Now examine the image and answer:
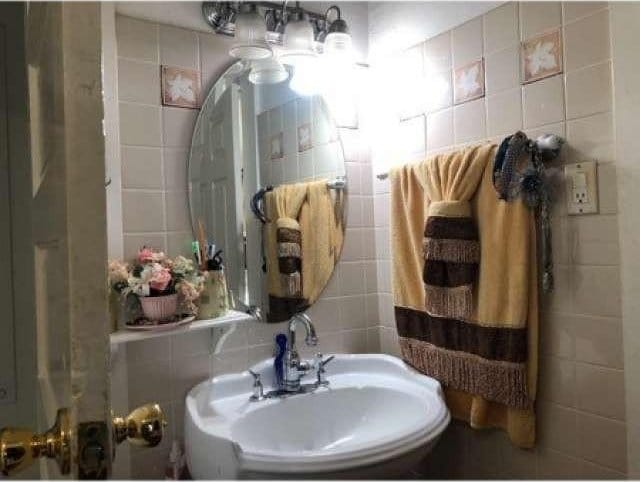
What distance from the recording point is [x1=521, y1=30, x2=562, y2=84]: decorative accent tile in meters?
1.10

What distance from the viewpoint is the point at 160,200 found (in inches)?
48.3

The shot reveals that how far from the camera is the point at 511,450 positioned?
1.21 metres

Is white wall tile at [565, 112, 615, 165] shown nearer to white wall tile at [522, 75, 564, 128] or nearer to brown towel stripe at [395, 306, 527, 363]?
white wall tile at [522, 75, 564, 128]

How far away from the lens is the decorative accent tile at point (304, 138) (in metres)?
1.44

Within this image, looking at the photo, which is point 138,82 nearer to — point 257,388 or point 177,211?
point 177,211

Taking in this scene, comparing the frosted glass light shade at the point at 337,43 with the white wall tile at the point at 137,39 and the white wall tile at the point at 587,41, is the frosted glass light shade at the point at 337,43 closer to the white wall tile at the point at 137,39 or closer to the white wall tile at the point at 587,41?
the white wall tile at the point at 137,39

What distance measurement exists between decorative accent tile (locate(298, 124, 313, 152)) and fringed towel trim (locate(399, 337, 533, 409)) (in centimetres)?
64

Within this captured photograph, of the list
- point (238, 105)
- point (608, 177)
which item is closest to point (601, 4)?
point (608, 177)

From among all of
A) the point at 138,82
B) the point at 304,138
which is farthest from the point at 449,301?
the point at 138,82

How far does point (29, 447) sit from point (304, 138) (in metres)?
1.13

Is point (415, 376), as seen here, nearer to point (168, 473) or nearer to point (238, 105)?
point (168, 473)

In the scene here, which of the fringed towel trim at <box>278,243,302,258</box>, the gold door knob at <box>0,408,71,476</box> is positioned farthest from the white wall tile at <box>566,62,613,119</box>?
the gold door knob at <box>0,408,71,476</box>

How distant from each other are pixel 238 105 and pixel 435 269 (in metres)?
0.70

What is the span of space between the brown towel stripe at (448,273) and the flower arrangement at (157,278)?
573 millimetres
